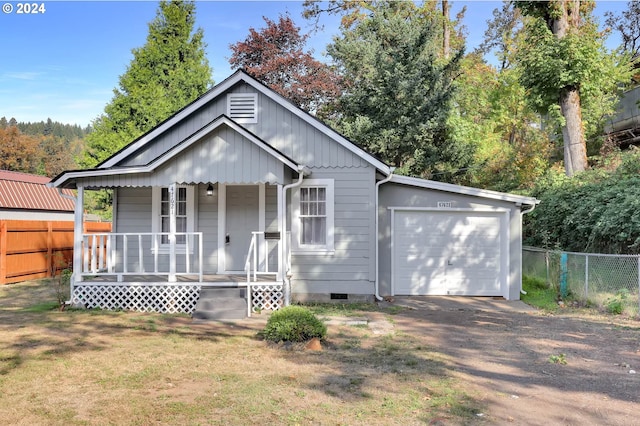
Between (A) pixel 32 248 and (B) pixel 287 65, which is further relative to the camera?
(B) pixel 287 65

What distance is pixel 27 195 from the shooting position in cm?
2216

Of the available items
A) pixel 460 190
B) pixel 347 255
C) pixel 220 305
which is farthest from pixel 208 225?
pixel 460 190

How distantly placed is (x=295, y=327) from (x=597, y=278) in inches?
300

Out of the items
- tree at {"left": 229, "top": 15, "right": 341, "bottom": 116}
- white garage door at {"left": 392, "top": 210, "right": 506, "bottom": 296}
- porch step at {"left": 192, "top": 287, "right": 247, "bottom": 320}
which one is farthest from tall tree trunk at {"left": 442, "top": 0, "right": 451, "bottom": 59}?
porch step at {"left": 192, "top": 287, "right": 247, "bottom": 320}

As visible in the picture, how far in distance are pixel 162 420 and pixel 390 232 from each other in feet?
28.5

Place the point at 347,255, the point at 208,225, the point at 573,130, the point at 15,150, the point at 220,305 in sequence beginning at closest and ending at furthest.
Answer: the point at 220,305
the point at 347,255
the point at 208,225
the point at 573,130
the point at 15,150

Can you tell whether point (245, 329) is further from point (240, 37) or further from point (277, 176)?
point (240, 37)

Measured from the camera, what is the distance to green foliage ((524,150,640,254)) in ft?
35.3

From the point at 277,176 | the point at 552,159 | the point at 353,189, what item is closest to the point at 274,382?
the point at 277,176

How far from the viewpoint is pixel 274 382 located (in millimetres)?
5336

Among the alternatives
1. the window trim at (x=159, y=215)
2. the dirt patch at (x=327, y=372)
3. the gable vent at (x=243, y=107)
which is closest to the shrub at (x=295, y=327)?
the dirt patch at (x=327, y=372)

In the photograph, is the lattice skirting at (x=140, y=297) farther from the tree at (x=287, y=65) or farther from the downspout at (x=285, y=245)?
the tree at (x=287, y=65)

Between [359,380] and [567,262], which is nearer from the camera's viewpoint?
[359,380]

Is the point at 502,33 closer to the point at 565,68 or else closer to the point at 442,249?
the point at 565,68
